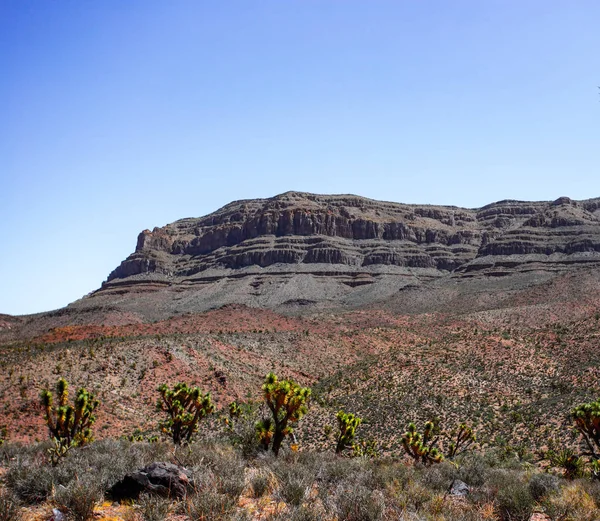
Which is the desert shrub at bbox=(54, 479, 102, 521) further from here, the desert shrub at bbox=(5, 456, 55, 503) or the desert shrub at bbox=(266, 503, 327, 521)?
the desert shrub at bbox=(266, 503, 327, 521)

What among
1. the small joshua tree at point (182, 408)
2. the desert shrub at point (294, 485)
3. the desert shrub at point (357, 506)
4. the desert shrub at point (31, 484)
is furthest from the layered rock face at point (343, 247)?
the desert shrub at point (357, 506)

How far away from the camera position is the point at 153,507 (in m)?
8.23

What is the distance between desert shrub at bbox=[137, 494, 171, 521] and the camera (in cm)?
786

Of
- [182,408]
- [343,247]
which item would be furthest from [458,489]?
[343,247]

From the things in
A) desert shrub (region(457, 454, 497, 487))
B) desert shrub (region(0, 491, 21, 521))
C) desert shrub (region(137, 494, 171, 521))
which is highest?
desert shrub (region(0, 491, 21, 521))

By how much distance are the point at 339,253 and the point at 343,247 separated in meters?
4.85

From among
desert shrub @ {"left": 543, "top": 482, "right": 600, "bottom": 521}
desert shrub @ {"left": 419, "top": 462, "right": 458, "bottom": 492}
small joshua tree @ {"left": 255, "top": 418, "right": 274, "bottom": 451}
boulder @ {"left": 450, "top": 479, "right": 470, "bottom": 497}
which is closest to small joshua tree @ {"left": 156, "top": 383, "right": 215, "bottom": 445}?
small joshua tree @ {"left": 255, "top": 418, "right": 274, "bottom": 451}

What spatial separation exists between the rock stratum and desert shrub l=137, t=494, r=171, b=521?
90.5m

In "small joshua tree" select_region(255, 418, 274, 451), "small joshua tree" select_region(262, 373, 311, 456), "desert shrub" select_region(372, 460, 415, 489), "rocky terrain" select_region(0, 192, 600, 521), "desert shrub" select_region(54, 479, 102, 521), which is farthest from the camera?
"rocky terrain" select_region(0, 192, 600, 521)

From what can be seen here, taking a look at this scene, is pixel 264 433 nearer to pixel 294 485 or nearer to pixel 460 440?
pixel 294 485

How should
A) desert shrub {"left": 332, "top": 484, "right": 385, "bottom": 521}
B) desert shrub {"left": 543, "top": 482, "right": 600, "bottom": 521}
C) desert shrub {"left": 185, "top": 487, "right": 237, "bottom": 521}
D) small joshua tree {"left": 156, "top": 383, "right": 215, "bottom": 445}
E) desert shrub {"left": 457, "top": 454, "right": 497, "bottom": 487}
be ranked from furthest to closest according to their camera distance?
small joshua tree {"left": 156, "top": 383, "right": 215, "bottom": 445}
desert shrub {"left": 457, "top": 454, "right": 497, "bottom": 487}
desert shrub {"left": 543, "top": 482, "right": 600, "bottom": 521}
desert shrub {"left": 332, "top": 484, "right": 385, "bottom": 521}
desert shrub {"left": 185, "top": 487, "right": 237, "bottom": 521}

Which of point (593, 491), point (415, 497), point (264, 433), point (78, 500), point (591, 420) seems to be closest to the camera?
point (78, 500)

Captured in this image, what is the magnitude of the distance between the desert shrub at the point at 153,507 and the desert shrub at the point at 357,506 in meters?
2.87

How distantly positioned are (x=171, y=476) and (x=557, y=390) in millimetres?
34984
